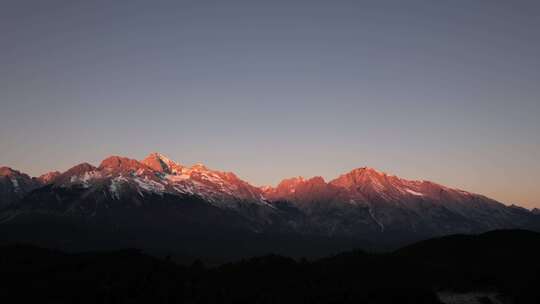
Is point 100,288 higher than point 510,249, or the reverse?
point 510,249

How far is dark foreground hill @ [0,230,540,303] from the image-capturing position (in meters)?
128

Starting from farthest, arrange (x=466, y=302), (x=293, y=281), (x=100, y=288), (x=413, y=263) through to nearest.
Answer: (x=413, y=263), (x=293, y=281), (x=100, y=288), (x=466, y=302)

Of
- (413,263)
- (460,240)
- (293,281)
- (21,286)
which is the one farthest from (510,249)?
(21,286)

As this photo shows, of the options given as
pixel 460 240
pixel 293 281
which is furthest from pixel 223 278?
pixel 460 240

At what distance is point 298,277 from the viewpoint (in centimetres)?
15638

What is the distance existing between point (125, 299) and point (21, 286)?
1229 inches

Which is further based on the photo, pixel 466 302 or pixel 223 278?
pixel 223 278

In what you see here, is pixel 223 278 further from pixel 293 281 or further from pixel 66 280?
pixel 66 280

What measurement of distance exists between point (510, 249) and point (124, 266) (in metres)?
124

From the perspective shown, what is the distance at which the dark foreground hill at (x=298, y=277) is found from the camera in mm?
127812

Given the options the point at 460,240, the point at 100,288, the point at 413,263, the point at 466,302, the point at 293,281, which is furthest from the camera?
the point at 460,240

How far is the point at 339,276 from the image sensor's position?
509ft

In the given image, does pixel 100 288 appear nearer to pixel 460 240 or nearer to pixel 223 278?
pixel 223 278

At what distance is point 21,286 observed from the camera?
13762 centimetres
